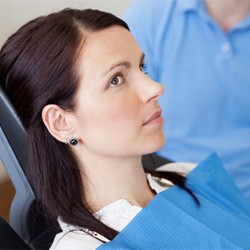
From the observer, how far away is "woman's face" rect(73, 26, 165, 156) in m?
0.81

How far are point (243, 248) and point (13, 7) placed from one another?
1178 mm

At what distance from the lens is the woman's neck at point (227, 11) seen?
1.34 metres

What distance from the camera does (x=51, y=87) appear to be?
2.67 ft

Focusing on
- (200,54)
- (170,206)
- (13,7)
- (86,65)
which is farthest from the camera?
(13,7)

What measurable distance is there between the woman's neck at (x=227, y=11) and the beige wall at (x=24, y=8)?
474 mm

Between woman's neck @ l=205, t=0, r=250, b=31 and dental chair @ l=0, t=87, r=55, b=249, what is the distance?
73 cm

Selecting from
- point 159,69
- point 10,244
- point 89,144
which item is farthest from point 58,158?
point 159,69

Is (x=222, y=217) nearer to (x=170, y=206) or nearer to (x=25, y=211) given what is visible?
(x=170, y=206)

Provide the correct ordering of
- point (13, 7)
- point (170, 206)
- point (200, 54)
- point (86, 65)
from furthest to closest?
point (13, 7)
point (200, 54)
point (170, 206)
point (86, 65)

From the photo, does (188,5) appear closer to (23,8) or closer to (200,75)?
(200,75)

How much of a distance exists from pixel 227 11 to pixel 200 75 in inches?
7.4

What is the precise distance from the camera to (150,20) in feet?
4.51

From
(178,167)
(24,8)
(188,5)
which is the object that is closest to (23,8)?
(24,8)

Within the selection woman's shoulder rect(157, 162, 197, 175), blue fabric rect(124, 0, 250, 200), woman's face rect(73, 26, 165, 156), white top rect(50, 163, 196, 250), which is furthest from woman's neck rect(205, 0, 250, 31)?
white top rect(50, 163, 196, 250)
